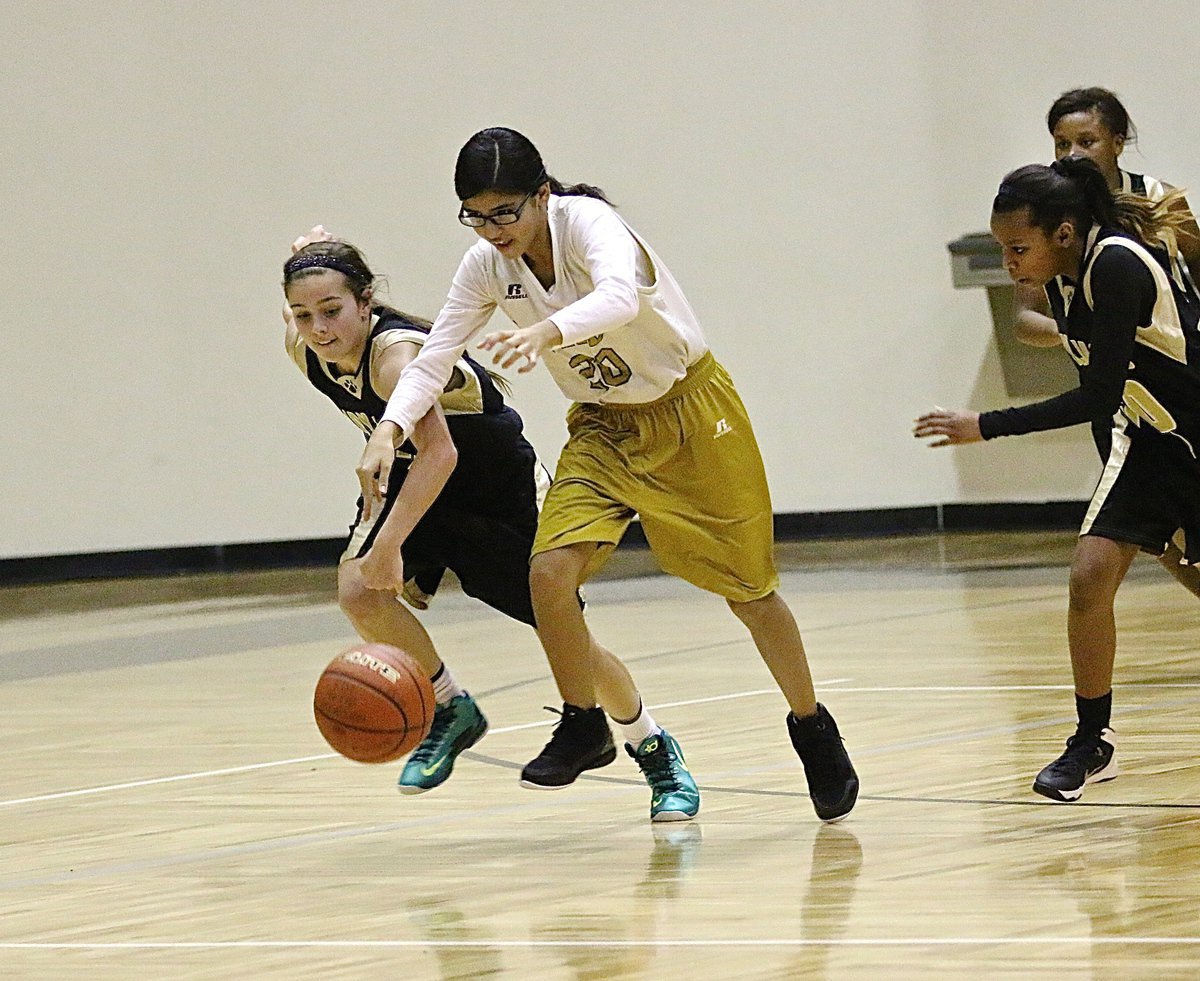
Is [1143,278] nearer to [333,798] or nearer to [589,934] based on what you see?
[589,934]

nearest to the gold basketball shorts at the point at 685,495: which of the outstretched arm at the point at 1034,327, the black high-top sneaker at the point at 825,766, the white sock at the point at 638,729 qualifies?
the black high-top sneaker at the point at 825,766

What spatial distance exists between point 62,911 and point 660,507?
133 cm

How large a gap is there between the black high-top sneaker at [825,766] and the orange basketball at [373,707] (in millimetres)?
745

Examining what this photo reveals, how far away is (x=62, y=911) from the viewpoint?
336 cm

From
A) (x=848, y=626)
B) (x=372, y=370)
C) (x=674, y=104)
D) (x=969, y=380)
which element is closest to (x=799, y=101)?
(x=674, y=104)

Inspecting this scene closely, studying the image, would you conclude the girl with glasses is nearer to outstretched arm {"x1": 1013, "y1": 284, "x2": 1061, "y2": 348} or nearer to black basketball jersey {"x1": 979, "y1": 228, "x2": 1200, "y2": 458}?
black basketball jersey {"x1": 979, "y1": 228, "x2": 1200, "y2": 458}

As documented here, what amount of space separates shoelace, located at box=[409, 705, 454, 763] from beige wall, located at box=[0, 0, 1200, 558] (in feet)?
Answer: 20.7

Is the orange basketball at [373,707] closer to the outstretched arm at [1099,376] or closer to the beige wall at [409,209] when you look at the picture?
the outstretched arm at [1099,376]

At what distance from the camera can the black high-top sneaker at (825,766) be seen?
376cm

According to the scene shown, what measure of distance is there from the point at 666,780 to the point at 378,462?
3.06 feet

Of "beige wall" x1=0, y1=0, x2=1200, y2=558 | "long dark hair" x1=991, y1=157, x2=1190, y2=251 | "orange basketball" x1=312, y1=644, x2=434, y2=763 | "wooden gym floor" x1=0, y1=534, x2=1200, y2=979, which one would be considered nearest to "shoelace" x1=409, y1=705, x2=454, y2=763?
"wooden gym floor" x1=0, y1=534, x2=1200, y2=979

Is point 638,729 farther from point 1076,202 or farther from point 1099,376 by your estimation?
point 1076,202

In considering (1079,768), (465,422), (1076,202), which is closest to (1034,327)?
(1076,202)

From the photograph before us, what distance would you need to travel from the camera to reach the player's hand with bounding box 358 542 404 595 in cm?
385
